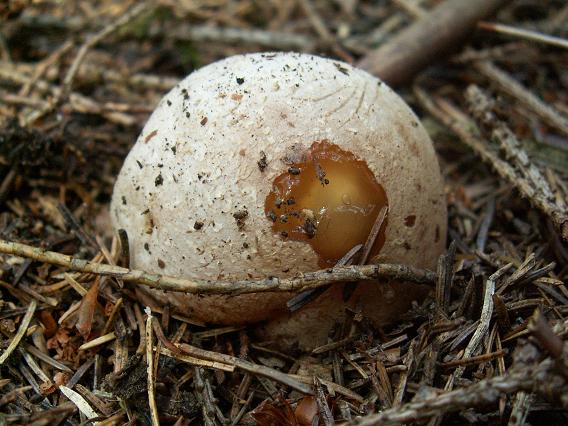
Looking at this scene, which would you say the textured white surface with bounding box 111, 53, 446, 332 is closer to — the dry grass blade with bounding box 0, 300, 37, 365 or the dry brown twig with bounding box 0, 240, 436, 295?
the dry brown twig with bounding box 0, 240, 436, 295

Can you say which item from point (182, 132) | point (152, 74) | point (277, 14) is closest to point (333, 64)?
point (182, 132)

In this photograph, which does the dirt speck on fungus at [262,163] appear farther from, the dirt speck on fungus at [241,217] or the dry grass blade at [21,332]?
the dry grass blade at [21,332]

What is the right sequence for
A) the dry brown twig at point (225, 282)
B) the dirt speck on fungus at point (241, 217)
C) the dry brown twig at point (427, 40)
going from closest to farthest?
the dry brown twig at point (225, 282) → the dirt speck on fungus at point (241, 217) → the dry brown twig at point (427, 40)

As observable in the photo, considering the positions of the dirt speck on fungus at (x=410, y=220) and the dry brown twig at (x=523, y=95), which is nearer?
the dirt speck on fungus at (x=410, y=220)

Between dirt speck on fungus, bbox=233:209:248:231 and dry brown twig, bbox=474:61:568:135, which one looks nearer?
dirt speck on fungus, bbox=233:209:248:231

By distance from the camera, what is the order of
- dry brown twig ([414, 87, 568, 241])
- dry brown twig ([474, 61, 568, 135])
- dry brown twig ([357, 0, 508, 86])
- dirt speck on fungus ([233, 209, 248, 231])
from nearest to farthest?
dirt speck on fungus ([233, 209, 248, 231]) → dry brown twig ([414, 87, 568, 241]) → dry brown twig ([474, 61, 568, 135]) → dry brown twig ([357, 0, 508, 86])

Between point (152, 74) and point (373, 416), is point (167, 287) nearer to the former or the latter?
point (373, 416)

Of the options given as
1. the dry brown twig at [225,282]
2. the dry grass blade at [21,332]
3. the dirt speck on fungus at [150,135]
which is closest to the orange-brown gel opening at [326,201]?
the dry brown twig at [225,282]

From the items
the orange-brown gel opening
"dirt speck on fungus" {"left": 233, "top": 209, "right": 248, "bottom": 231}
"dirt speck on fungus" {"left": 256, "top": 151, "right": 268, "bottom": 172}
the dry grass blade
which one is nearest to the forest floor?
the dry grass blade
